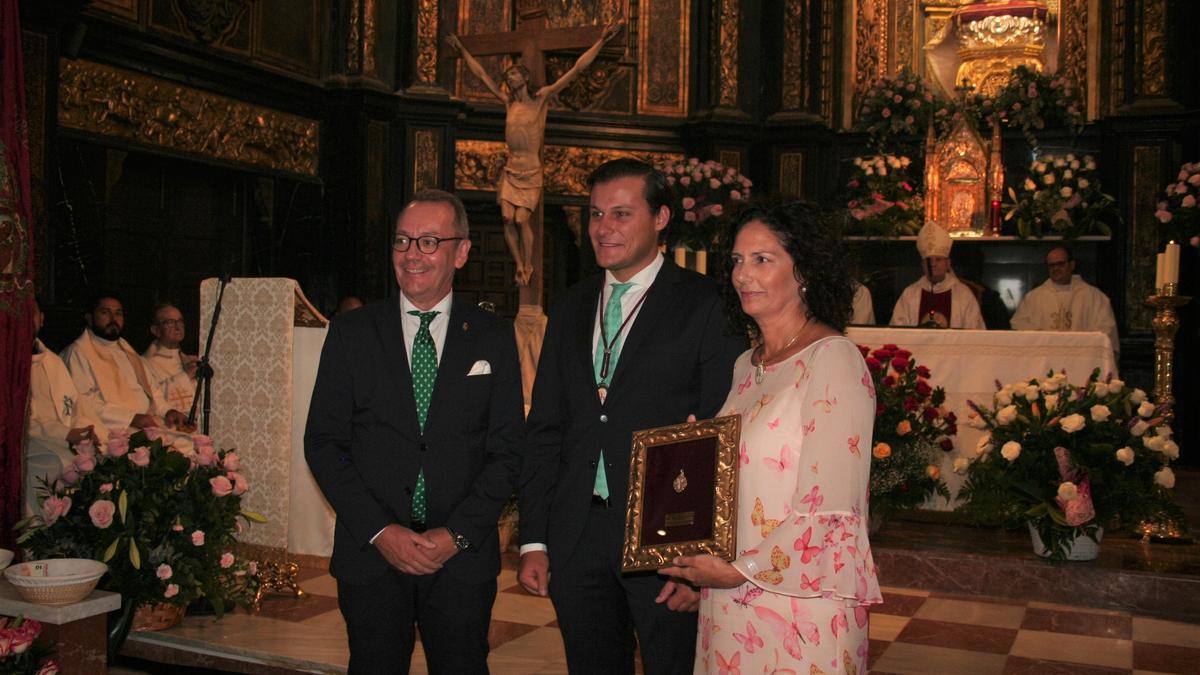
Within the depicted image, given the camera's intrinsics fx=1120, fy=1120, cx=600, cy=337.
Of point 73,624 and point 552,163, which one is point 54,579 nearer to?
point 73,624

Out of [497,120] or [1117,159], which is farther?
[497,120]

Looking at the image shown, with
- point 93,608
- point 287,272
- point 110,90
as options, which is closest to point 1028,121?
point 287,272

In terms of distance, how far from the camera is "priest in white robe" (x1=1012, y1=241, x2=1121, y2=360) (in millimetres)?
8398

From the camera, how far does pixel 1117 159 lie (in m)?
9.45

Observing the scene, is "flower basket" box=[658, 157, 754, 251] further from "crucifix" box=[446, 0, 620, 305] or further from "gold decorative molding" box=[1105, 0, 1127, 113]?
"gold decorative molding" box=[1105, 0, 1127, 113]

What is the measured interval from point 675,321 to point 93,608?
5.82ft

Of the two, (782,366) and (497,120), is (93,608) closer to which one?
(782,366)

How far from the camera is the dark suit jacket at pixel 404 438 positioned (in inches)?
99.7

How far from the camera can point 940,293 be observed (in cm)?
803

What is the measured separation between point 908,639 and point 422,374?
8.58 feet

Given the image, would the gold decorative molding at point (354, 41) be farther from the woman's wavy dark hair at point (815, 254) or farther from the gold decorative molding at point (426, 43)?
the woman's wavy dark hair at point (815, 254)

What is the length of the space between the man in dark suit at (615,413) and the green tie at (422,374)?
24 cm

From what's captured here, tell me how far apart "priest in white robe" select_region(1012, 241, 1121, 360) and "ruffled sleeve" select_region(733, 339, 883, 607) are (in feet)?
23.0

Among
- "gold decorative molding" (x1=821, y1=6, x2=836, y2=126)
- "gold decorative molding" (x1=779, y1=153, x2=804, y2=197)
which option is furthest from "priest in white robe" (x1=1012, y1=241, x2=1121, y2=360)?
"gold decorative molding" (x1=821, y1=6, x2=836, y2=126)
